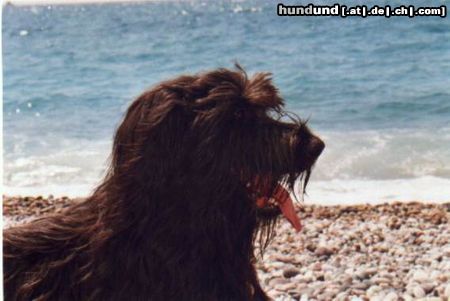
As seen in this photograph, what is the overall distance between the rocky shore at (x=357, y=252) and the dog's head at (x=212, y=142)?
1021mm

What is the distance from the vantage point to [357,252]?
11.5ft

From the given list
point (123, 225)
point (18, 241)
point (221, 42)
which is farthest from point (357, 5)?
point (18, 241)

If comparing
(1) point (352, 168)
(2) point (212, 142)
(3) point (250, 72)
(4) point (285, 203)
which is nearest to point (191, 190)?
(2) point (212, 142)

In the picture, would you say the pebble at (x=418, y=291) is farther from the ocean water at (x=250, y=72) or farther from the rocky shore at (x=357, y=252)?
the ocean water at (x=250, y=72)

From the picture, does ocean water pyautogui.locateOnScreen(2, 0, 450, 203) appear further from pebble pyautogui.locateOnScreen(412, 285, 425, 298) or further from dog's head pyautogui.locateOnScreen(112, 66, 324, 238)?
dog's head pyautogui.locateOnScreen(112, 66, 324, 238)

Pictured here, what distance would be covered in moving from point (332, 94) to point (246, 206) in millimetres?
1427

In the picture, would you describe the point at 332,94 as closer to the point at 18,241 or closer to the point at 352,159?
the point at 352,159

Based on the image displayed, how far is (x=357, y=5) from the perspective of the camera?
2896mm

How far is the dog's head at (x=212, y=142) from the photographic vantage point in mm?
2158

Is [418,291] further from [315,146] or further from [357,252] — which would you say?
[315,146]

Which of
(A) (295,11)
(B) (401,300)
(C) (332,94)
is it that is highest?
(A) (295,11)

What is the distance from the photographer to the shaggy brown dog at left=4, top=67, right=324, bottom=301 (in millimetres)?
2166

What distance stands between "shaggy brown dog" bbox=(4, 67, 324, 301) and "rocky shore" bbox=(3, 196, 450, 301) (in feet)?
3.05

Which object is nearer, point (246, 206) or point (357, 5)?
point (246, 206)
